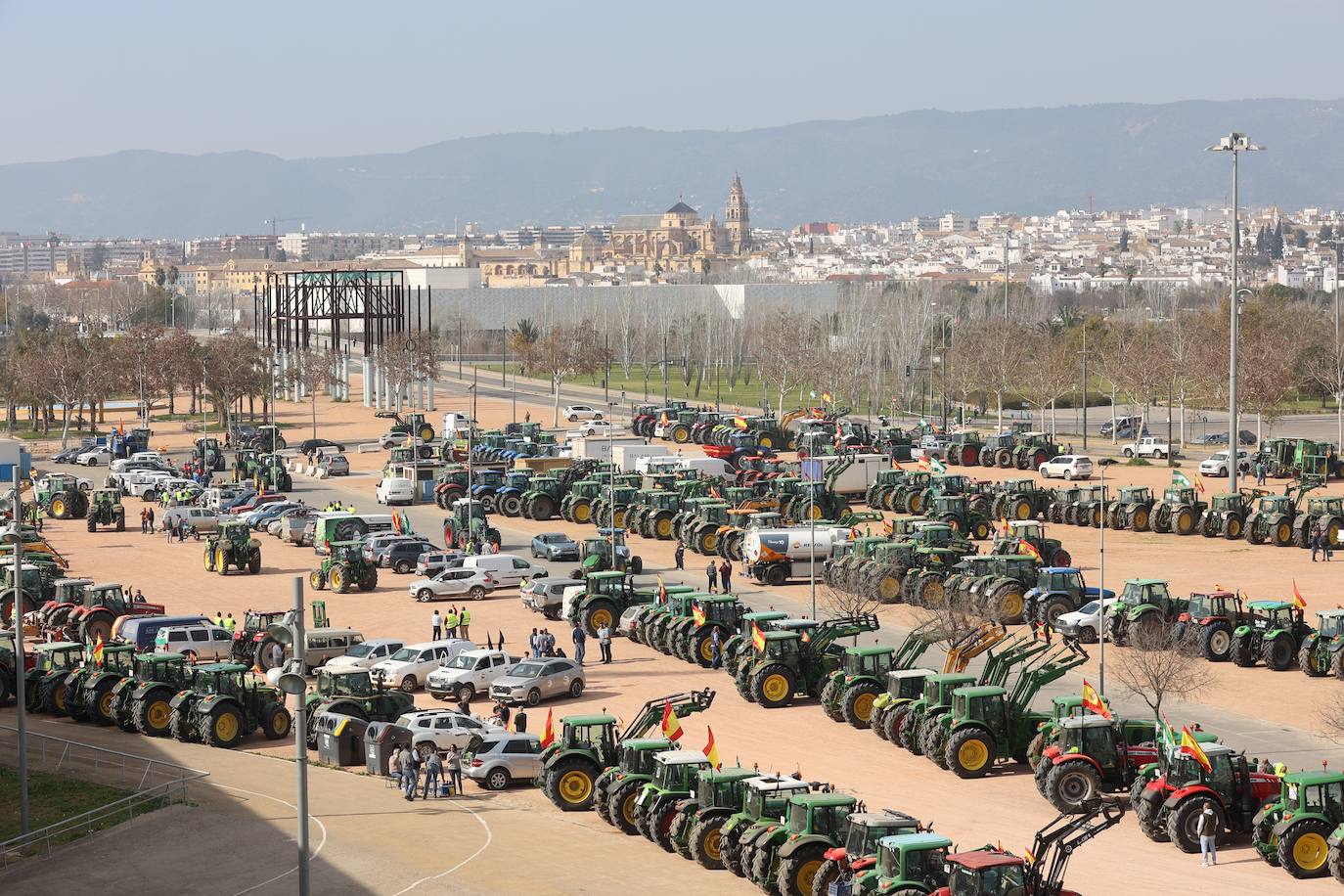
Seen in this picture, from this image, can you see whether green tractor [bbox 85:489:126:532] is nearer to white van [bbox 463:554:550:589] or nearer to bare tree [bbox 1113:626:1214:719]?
white van [bbox 463:554:550:589]

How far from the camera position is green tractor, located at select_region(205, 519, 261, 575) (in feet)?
165

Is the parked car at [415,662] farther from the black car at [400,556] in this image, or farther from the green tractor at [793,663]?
the black car at [400,556]

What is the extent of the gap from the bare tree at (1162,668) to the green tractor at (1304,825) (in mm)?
4889

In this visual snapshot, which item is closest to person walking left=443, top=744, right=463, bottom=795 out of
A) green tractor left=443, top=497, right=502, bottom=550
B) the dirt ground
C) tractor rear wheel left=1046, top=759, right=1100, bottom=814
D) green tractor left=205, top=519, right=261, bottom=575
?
the dirt ground

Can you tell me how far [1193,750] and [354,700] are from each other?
13.8 metres

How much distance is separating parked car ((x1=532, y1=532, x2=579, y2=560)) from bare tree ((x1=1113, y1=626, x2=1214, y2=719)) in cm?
1825

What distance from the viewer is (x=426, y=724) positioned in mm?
29938

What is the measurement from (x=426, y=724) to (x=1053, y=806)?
10.0 metres

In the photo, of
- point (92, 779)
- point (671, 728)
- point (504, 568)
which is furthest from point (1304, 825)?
point (504, 568)

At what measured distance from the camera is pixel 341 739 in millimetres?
30047

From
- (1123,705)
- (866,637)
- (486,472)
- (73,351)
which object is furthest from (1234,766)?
(73,351)

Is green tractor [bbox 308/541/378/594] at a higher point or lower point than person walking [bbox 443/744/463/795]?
higher

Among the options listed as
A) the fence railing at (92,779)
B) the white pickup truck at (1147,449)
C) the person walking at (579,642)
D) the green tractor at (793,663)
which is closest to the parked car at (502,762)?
the fence railing at (92,779)

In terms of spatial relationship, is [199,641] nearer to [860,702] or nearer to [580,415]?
[860,702]
